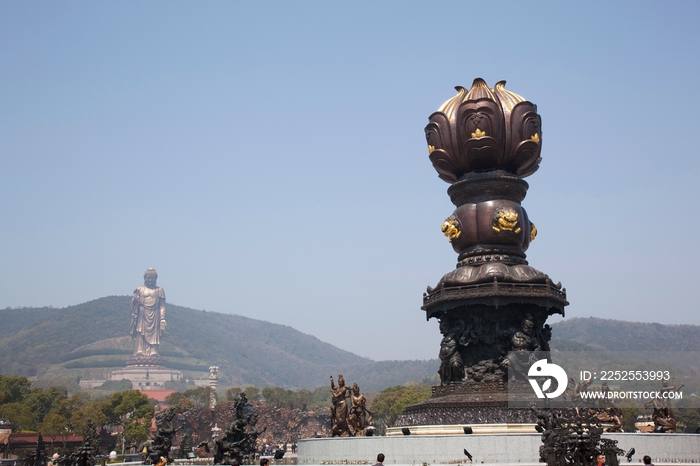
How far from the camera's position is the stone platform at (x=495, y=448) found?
746 inches

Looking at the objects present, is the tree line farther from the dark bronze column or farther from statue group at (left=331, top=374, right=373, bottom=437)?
the dark bronze column

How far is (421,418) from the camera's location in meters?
23.9

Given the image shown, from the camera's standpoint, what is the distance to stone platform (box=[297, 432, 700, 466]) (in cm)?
1895

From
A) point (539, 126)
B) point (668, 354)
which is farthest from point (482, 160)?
point (668, 354)

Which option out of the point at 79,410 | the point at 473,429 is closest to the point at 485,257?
the point at 473,429

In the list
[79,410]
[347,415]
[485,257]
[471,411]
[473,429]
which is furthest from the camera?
[79,410]

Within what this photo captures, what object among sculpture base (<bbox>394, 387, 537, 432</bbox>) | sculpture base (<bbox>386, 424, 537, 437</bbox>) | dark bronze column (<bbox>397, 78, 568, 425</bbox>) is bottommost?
sculpture base (<bbox>386, 424, 537, 437</bbox>)

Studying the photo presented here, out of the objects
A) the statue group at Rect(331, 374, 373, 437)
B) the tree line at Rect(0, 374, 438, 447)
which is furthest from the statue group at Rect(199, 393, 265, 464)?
the tree line at Rect(0, 374, 438, 447)

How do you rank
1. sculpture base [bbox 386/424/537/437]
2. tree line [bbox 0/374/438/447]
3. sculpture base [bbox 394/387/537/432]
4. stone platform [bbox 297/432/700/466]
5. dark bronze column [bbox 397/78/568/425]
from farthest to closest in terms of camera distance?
tree line [bbox 0/374/438/447] < dark bronze column [bbox 397/78/568/425] < sculpture base [bbox 394/387/537/432] < sculpture base [bbox 386/424/537/437] < stone platform [bbox 297/432/700/466]

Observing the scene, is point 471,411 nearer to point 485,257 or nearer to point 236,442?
point 485,257

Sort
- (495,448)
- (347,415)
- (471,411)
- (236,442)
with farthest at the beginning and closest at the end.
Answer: (347,415) → (236,442) → (471,411) → (495,448)

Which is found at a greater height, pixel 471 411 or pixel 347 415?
pixel 471 411

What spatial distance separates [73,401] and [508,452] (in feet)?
187

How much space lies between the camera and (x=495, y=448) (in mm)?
19109
